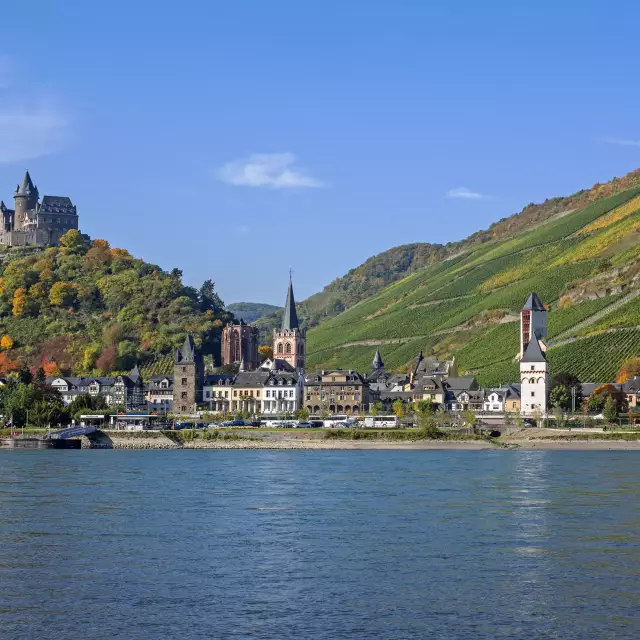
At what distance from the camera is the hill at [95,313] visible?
553ft

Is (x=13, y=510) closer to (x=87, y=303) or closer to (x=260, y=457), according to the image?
(x=260, y=457)

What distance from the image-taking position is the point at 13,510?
4628cm

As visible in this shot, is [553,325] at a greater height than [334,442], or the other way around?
[553,325]

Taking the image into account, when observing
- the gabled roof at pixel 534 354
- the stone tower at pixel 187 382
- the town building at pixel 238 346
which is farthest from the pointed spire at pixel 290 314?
the gabled roof at pixel 534 354

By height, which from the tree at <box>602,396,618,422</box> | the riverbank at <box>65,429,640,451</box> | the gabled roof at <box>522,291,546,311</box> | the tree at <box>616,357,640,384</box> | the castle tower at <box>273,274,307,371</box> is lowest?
the riverbank at <box>65,429,640,451</box>

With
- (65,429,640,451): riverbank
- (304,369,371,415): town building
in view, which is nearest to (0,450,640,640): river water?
(65,429,640,451): riverbank

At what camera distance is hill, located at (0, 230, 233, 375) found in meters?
169

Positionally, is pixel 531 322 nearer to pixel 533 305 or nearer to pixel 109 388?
pixel 533 305

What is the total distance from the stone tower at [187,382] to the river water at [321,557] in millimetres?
75363

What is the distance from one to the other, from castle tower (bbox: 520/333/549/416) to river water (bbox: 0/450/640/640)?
62.8 m


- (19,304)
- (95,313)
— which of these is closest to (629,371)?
(95,313)

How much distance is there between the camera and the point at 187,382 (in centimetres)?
13950

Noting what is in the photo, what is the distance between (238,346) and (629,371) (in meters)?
59.3

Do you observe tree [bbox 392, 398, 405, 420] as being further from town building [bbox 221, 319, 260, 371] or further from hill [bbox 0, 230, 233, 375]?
hill [bbox 0, 230, 233, 375]
